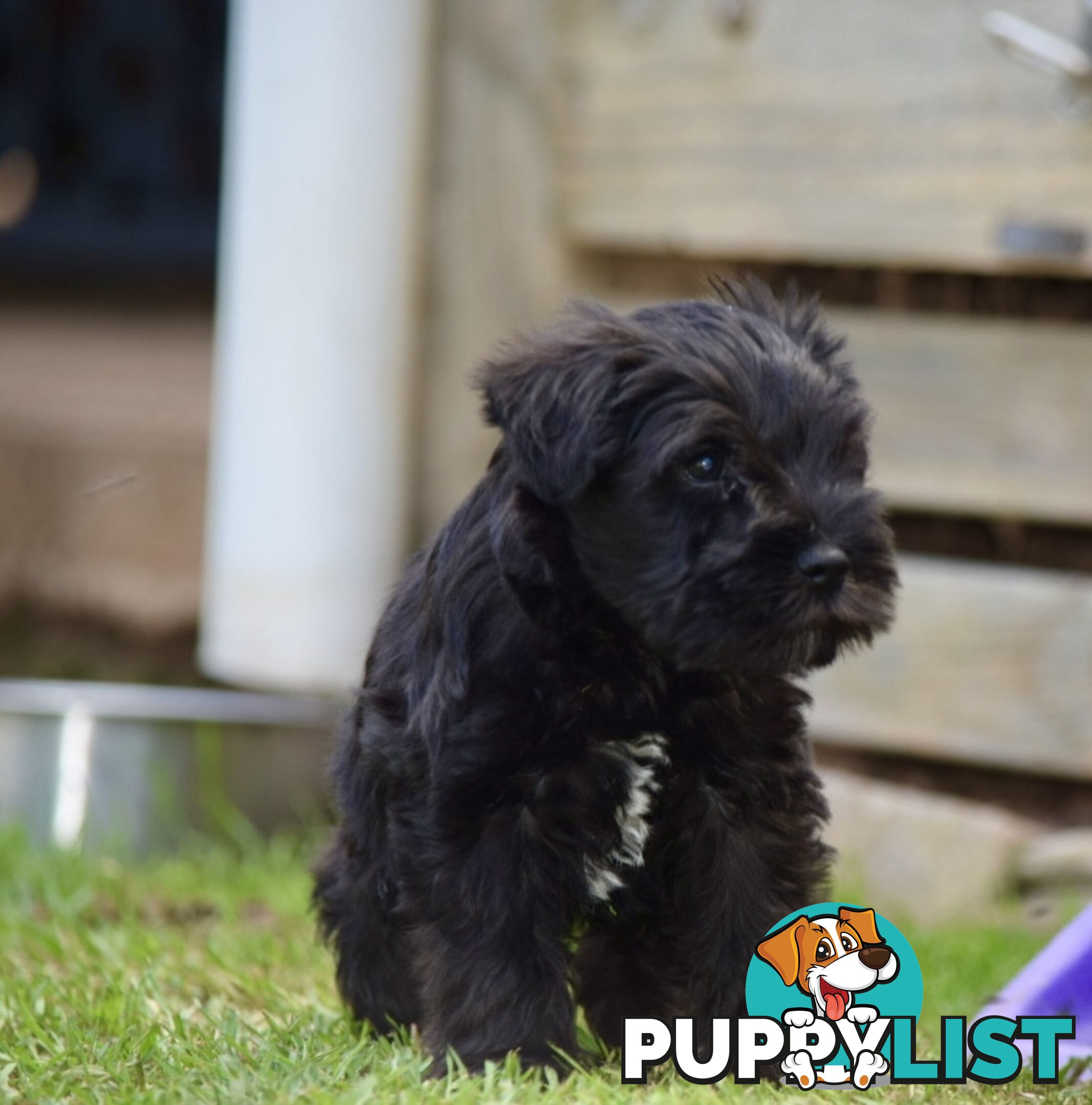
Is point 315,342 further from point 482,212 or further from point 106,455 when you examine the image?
point 106,455

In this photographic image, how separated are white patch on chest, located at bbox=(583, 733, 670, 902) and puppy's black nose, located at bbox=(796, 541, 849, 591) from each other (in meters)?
0.35

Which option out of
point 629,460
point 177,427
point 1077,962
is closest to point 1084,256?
point 1077,962

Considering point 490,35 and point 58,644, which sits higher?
point 490,35

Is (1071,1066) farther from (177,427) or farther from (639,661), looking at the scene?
(177,427)

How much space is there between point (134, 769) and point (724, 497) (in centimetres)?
297

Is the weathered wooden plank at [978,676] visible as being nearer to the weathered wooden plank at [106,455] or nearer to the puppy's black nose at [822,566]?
the puppy's black nose at [822,566]

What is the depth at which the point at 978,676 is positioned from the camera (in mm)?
4977

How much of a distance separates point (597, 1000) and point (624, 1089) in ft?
1.80

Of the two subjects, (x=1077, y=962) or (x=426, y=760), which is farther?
(x=1077, y=962)

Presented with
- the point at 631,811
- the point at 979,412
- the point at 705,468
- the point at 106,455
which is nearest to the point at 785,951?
the point at 631,811

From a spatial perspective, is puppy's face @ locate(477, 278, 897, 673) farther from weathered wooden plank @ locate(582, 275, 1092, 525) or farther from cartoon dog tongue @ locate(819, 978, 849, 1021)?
weathered wooden plank @ locate(582, 275, 1092, 525)

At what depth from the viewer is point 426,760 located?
2.61 metres

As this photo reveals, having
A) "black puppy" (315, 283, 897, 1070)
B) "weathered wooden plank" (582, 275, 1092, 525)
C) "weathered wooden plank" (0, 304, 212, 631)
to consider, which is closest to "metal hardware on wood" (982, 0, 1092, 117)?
"weathered wooden plank" (582, 275, 1092, 525)

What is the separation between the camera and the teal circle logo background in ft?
8.26
